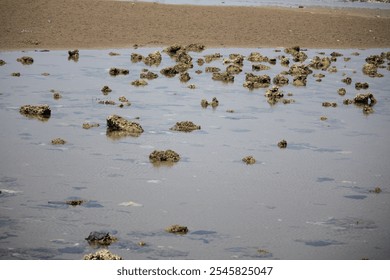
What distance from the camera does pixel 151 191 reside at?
1115 cm

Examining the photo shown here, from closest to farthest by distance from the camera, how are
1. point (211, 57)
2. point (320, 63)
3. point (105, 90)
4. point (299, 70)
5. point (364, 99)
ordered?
point (105, 90)
point (364, 99)
point (299, 70)
point (320, 63)
point (211, 57)

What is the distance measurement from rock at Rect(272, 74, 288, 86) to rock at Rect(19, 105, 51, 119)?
354 inches

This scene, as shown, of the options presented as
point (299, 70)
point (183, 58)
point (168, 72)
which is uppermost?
point (183, 58)

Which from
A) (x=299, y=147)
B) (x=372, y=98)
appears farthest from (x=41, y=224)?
(x=372, y=98)

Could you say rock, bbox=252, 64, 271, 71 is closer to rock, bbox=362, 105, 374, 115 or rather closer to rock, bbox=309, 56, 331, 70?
rock, bbox=309, 56, 331, 70

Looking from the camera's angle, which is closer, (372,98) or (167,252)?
(167,252)

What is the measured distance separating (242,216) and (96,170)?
10.6 feet

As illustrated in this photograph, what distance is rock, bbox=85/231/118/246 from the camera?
8.93 meters

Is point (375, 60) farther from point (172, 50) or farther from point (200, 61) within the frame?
point (172, 50)

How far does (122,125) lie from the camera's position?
578 inches

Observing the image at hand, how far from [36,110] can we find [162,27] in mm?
20154

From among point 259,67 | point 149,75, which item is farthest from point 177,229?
point 259,67

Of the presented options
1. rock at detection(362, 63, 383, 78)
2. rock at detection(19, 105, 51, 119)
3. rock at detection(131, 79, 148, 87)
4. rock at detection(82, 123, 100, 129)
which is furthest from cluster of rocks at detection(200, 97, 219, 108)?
rock at detection(362, 63, 383, 78)

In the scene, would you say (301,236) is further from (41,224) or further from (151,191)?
(41,224)
